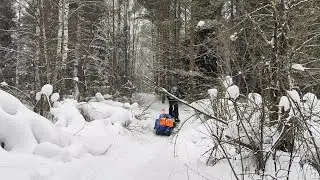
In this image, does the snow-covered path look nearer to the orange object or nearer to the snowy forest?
the snowy forest

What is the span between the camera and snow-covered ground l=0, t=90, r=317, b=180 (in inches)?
209

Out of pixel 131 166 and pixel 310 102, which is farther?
pixel 131 166

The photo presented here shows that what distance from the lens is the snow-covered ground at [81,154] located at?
5.30 meters

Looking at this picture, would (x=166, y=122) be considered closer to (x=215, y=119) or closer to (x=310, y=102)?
(x=215, y=119)

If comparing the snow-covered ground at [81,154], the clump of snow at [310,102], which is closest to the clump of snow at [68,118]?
the snow-covered ground at [81,154]

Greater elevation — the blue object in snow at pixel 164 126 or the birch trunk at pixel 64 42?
the birch trunk at pixel 64 42

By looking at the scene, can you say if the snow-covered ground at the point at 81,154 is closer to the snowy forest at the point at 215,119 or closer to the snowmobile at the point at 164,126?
the snowy forest at the point at 215,119

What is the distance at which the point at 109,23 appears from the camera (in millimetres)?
22125

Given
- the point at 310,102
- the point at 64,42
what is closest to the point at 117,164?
the point at 310,102

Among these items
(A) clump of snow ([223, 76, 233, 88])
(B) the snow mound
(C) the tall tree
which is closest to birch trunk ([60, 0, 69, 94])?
(B) the snow mound

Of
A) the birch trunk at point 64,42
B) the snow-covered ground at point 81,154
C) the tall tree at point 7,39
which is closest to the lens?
the snow-covered ground at point 81,154

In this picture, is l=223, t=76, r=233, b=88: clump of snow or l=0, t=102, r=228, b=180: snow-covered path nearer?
l=0, t=102, r=228, b=180: snow-covered path

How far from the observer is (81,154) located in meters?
7.23

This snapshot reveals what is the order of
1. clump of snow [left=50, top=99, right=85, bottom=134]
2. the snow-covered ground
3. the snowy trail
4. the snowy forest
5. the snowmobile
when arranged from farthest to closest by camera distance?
the snowmobile → clump of snow [left=50, top=99, right=85, bottom=134] → the snowy trail → the snow-covered ground → the snowy forest
